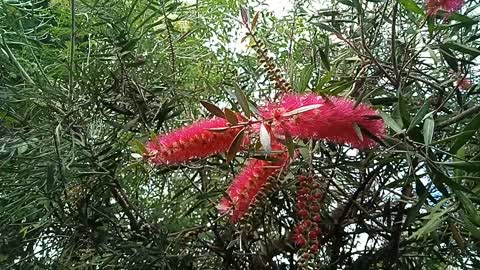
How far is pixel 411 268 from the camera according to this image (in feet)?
3.65

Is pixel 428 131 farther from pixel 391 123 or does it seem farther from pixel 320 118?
pixel 320 118

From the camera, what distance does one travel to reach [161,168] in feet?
3.08

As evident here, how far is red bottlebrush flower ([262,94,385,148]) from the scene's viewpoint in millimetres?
613

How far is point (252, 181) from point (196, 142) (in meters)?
0.07

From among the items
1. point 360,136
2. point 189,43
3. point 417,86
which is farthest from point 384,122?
point 189,43

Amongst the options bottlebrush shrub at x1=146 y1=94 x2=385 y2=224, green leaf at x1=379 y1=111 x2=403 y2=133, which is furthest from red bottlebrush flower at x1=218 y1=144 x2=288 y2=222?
green leaf at x1=379 y1=111 x2=403 y2=133

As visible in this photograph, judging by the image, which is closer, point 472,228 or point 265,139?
point 265,139

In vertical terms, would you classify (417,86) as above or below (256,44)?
below

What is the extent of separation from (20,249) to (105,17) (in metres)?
0.41

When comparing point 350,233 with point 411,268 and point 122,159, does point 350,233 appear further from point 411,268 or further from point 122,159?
point 122,159

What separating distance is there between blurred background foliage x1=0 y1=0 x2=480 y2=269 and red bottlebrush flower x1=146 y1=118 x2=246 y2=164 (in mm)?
222

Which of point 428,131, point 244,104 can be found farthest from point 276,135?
point 428,131

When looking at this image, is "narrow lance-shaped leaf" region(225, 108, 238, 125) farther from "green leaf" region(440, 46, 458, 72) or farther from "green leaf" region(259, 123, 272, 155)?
"green leaf" region(440, 46, 458, 72)

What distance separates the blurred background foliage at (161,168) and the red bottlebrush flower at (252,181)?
19cm
